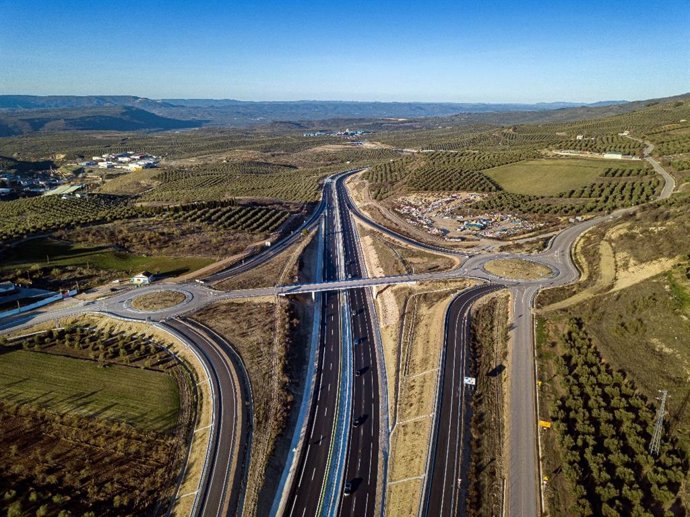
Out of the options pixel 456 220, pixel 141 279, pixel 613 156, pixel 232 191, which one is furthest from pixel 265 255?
pixel 613 156

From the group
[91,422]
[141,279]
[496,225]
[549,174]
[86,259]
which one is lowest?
[91,422]

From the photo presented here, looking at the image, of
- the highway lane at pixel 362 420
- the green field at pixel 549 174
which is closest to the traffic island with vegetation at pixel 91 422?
the highway lane at pixel 362 420

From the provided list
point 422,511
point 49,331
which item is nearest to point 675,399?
point 422,511

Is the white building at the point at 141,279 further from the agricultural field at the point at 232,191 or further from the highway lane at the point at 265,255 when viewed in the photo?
the agricultural field at the point at 232,191

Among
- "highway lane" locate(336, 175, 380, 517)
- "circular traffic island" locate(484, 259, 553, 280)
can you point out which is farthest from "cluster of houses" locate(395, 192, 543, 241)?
"highway lane" locate(336, 175, 380, 517)

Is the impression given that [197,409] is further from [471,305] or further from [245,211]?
[245,211]

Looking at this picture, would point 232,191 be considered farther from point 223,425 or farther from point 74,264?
point 223,425

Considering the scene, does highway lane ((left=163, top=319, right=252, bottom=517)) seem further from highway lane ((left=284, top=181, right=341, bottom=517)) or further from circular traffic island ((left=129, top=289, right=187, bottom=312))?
circular traffic island ((left=129, top=289, right=187, bottom=312))
